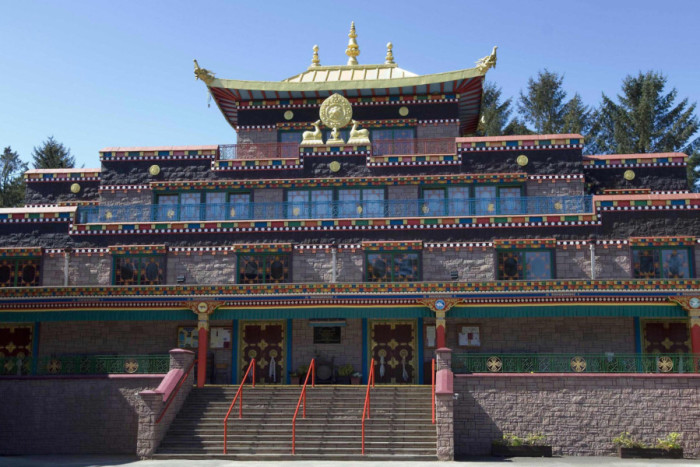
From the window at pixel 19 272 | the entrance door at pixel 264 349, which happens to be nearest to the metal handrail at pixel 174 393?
the entrance door at pixel 264 349

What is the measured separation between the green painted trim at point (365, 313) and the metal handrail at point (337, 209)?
16.6 feet

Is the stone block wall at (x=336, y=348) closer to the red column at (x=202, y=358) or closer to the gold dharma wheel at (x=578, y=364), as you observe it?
the red column at (x=202, y=358)

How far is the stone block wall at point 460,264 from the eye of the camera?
30203 millimetres

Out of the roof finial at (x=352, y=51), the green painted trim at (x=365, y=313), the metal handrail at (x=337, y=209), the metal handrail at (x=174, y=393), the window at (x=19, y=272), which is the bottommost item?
the metal handrail at (x=174, y=393)

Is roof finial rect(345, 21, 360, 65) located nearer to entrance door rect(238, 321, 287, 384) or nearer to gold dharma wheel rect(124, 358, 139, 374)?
entrance door rect(238, 321, 287, 384)

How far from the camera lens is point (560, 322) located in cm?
2906

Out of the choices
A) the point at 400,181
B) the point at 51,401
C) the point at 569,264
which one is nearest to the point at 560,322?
the point at 569,264

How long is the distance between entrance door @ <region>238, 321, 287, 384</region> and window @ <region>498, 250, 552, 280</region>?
348 inches

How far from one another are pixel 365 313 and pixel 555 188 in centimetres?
1023

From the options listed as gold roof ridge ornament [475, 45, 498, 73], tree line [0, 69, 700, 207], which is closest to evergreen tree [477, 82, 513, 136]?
tree line [0, 69, 700, 207]

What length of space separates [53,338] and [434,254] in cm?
1531

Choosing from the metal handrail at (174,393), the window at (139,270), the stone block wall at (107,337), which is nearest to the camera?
the metal handrail at (174,393)

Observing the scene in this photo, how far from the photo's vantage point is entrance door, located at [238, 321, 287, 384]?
98.1 feet

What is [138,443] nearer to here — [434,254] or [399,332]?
[399,332]
